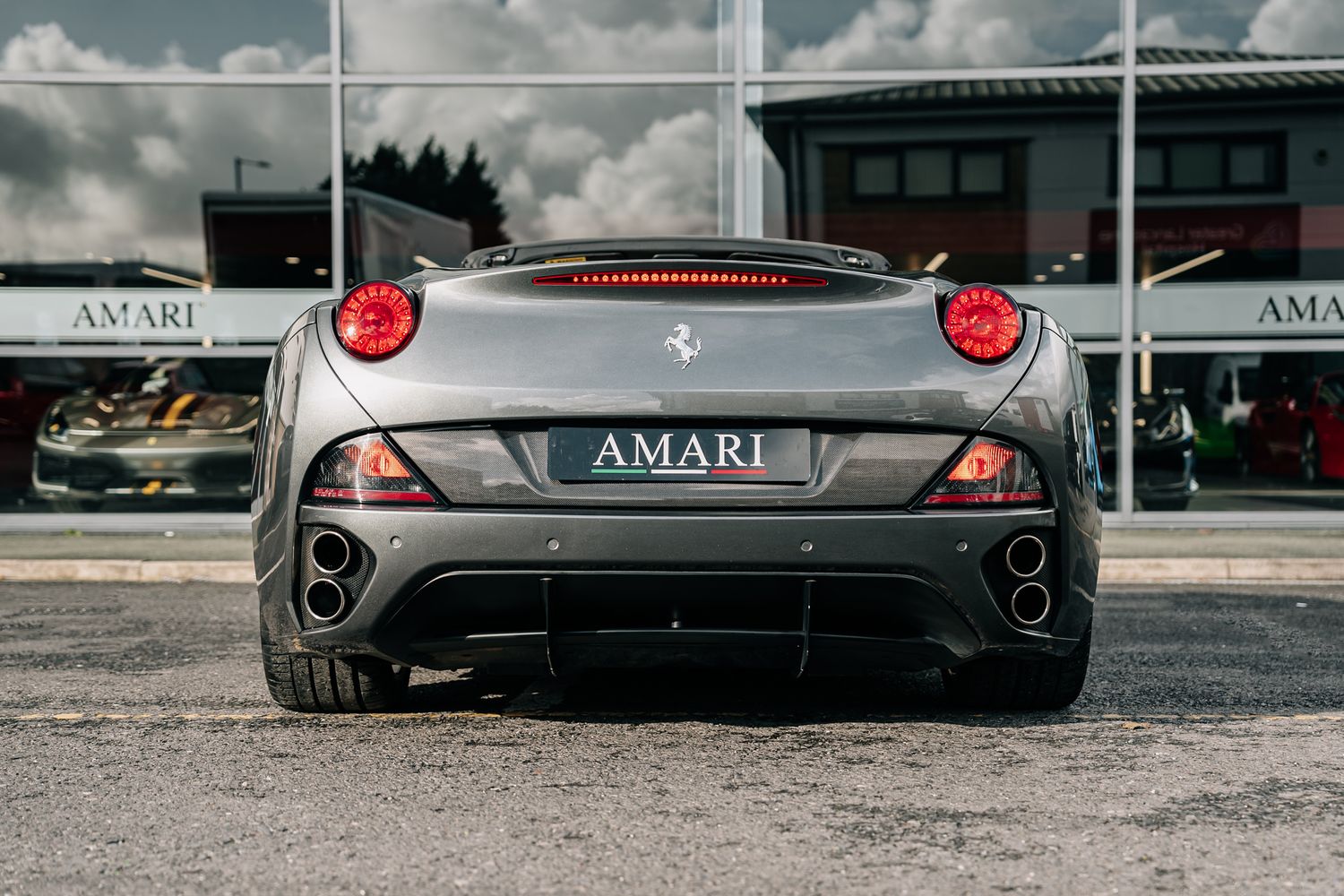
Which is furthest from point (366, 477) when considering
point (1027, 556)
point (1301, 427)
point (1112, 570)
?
point (1301, 427)

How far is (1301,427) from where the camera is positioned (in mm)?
10992

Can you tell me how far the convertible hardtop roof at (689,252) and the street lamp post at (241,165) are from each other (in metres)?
7.55

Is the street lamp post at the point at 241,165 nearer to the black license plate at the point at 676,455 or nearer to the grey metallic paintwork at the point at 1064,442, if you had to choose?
the black license plate at the point at 676,455

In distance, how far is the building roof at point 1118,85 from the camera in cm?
1112

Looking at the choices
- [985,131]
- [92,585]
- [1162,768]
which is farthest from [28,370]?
[1162,768]

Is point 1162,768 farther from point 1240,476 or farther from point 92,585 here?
point 1240,476

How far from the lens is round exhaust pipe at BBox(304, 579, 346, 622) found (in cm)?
346

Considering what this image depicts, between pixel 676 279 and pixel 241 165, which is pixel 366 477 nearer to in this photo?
pixel 676 279

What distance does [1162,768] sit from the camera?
342cm

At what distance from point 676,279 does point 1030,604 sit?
45.0 inches

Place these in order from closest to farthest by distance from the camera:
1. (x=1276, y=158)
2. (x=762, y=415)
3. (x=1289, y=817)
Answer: (x=1289, y=817), (x=762, y=415), (x=1276, y=158)

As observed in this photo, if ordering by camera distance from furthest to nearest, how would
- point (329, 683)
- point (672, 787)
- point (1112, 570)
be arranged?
point (1112, 570)
point (329, 683)
point (672, 787)

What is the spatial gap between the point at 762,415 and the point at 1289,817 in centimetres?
137

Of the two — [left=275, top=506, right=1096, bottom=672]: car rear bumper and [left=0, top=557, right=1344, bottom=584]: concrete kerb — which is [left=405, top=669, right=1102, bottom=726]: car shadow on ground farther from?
[left=0, top=557, right=1344, bottom=584]: concrete kerb
